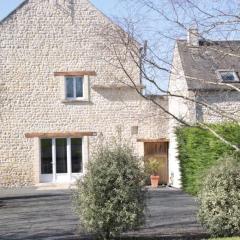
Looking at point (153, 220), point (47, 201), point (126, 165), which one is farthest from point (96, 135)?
point (126, 165)

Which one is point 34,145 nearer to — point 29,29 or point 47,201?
point 29,29

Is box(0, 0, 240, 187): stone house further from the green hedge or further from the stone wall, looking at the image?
the green hedge

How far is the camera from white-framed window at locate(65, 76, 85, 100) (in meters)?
28.2

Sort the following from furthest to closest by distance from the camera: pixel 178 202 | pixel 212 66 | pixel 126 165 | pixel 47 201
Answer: pixel 47 201 < pixel 178 202 < pixel 126 165 < pixel 212 66

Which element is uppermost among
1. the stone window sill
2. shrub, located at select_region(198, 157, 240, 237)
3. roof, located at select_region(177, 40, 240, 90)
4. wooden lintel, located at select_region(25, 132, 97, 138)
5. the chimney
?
the stone window sill

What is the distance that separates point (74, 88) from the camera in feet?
92.7

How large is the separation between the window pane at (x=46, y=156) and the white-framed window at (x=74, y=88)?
7.92ft

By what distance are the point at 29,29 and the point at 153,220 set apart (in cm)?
1614

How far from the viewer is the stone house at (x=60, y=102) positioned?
27.6 meters

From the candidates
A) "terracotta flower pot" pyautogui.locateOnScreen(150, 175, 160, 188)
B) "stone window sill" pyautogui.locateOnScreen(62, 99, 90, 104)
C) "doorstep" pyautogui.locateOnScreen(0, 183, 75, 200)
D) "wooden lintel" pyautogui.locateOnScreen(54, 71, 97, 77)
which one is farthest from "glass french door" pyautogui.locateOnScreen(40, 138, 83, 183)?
"terracotta flower pot" pyautogui.locateOnScreen(150, 175, 160, 188)

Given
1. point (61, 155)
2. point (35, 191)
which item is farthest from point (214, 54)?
point (61, 155)

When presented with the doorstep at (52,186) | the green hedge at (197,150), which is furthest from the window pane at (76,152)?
the green hedge at (197,150)

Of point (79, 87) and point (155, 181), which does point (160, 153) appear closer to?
point (155, 181)

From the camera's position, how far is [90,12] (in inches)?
1109
